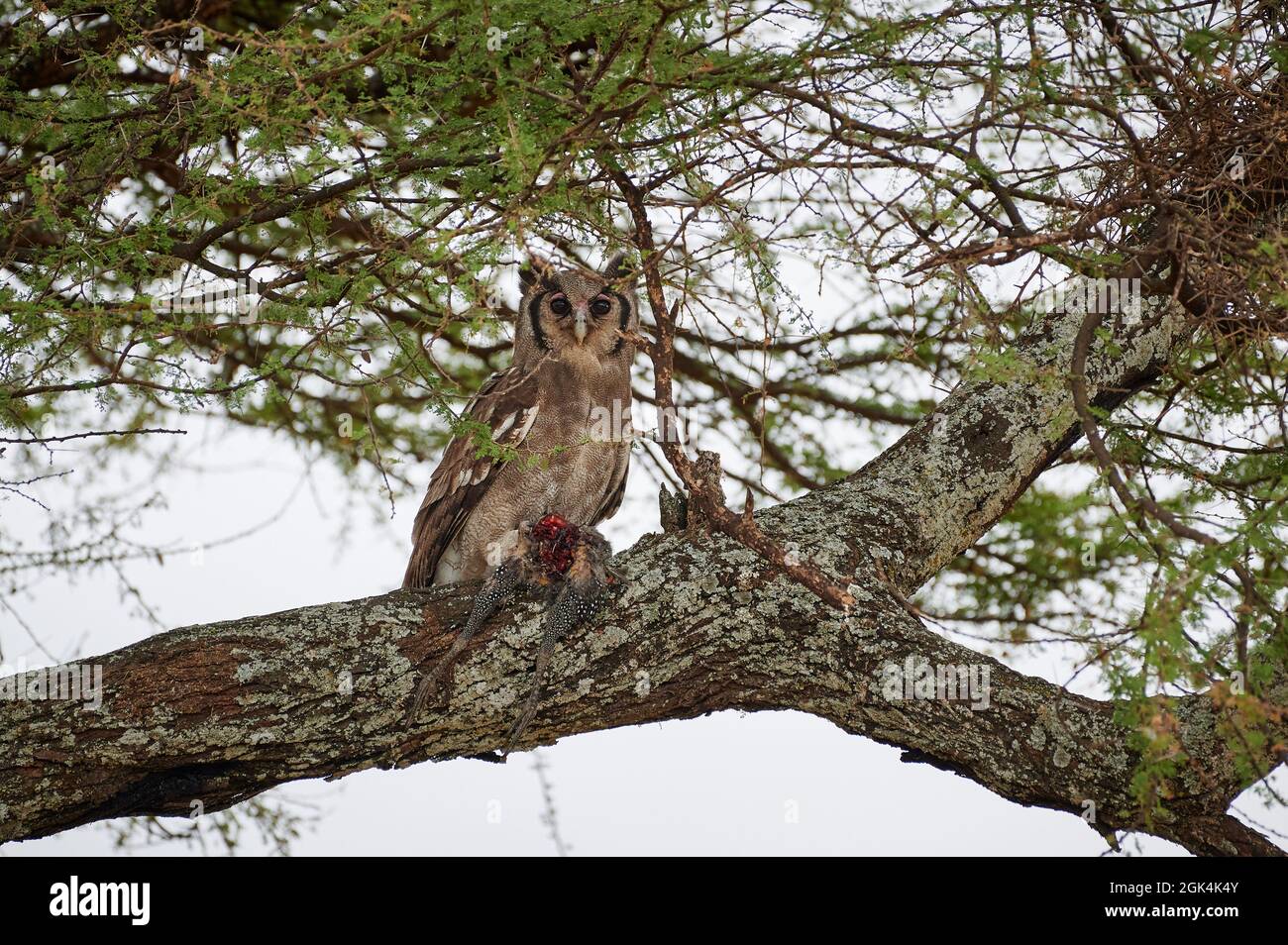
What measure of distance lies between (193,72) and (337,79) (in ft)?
1.45

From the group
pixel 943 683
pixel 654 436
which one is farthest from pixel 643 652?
pixel 943 683

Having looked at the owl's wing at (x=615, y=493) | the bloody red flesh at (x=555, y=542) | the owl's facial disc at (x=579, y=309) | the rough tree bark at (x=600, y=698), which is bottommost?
the rough tree bark at (x=600, y=698)

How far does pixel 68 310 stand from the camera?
3021 mm

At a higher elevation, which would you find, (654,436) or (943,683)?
(654,436)

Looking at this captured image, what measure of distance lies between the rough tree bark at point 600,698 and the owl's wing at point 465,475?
109 centimetres

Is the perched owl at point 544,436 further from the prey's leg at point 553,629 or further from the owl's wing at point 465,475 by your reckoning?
the prey's leg at point 553,629

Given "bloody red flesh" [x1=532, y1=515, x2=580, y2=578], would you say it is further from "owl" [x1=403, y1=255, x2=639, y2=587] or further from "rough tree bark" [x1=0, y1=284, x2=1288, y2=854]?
"owl" [x1=403, y1=255, x2=639, y2=587]

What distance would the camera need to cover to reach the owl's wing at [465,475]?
15.3 ft

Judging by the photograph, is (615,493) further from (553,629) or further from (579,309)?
(553,629)

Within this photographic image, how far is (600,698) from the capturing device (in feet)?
11.4

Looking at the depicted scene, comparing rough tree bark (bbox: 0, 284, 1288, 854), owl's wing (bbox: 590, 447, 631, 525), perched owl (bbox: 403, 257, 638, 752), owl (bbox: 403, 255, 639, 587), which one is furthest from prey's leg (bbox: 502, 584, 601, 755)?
owl's wing (bbox: 590, 447, 631, 525)

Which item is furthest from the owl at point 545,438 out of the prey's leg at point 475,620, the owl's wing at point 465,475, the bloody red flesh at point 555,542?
the prey's leg at point 475,620

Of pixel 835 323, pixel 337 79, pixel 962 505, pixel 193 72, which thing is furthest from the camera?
pixel 835 323

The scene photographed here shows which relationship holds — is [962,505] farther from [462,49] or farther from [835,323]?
[462,49]
